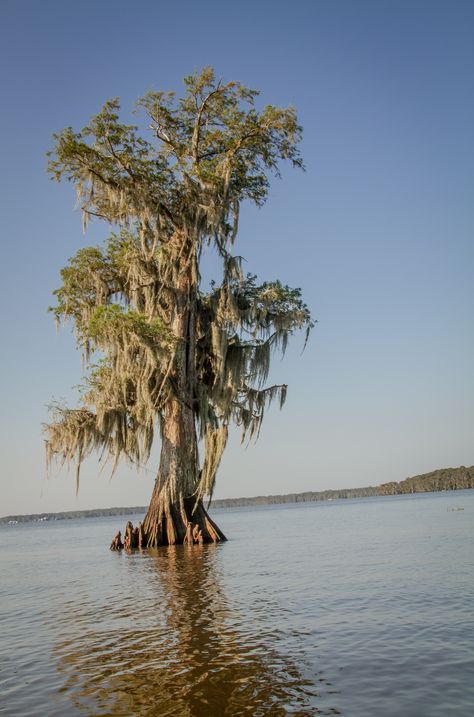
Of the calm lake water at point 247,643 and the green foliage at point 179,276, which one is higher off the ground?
the green foliage at point 179,276

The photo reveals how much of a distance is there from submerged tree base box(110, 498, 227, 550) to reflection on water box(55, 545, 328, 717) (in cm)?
854

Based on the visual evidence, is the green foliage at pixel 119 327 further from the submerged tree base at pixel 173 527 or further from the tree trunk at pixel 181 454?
the submerged tree base at pixel 173 527

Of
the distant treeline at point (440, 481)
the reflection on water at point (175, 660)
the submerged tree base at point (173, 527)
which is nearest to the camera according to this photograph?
the reflection on water at point (175, 660)

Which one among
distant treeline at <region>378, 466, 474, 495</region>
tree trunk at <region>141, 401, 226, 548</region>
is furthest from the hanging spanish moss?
distant treeline at <region>378, 466, 474, 495</region>

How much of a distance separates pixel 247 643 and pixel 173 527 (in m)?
12.8

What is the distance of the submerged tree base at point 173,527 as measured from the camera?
62.3 ft

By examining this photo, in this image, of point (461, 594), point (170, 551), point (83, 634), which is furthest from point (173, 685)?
point (170, 551)

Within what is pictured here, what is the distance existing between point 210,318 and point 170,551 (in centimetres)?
834

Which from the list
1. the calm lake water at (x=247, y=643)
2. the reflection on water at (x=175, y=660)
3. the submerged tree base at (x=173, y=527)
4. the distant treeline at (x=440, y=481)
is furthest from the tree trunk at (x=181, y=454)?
the distant treeline at (x=440, y=481)

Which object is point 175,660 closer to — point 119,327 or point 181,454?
point 119,327

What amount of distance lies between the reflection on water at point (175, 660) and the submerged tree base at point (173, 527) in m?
8.54

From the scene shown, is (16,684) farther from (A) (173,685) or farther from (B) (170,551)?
(B) (170,551)

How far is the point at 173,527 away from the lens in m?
19.0

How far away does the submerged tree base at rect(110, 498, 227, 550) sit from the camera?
62.3 feet
